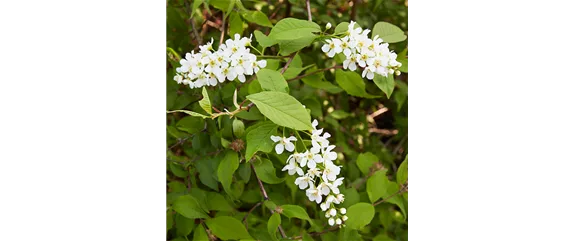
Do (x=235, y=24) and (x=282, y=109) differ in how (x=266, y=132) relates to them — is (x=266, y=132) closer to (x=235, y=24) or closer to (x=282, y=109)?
(x=282, y=109)

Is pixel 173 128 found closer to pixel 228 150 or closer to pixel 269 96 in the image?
pixel 228 150

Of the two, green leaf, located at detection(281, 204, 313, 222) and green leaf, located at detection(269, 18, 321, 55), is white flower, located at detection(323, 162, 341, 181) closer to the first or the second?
green leaf, located at detection(281, 204, 313, 222)

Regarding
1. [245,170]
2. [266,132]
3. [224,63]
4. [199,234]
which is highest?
[224,63]

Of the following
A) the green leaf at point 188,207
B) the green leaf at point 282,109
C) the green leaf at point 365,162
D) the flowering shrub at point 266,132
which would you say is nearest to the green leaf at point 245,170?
the flowering shrub at point 266,132

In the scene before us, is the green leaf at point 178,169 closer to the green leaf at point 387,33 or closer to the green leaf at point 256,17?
the green leaf at point 256,17

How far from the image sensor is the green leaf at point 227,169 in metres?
0.93

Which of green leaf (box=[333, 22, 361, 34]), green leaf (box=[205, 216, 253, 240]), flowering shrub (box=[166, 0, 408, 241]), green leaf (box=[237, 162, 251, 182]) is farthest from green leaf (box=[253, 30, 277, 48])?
green leaf (box=[205, 216, 253, 240])

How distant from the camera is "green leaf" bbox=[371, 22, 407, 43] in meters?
1.00

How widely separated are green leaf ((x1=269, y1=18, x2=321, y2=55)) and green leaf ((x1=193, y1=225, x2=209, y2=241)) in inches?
14.7

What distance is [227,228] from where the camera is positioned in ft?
3.14

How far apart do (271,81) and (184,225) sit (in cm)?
35

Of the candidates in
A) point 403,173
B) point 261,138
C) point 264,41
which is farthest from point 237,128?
point 403,173
